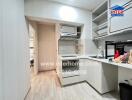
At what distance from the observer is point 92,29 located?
2949mm

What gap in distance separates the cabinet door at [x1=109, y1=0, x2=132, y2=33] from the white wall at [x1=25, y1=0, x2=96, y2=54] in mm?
934

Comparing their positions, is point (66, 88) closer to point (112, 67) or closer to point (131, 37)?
point (112, 67)

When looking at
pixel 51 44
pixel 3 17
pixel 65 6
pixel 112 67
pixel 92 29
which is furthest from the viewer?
pixel 51 44

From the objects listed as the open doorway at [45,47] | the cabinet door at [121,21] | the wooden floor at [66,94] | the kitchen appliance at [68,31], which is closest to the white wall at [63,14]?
the kitchen appliance at [68,31]

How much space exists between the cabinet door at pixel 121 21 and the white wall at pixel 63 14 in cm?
93

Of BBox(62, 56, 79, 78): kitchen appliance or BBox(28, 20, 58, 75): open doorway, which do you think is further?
BBox(28, 20, 58, 75): open doorway

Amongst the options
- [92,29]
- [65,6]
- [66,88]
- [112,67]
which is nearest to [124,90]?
[112,67]

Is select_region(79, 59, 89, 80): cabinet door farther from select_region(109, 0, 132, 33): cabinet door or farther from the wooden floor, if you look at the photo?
select_region(109, 0, 132, 33): cabinet door

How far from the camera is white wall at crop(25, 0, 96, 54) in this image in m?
2.16

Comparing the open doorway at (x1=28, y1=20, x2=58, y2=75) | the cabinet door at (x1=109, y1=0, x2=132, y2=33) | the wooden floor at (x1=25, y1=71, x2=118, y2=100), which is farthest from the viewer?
the open doorway at (x1=28, y1=20, x2=58, y2=75)

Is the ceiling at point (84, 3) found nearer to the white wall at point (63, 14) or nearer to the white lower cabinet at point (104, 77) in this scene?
the white wall at point (63, 14)

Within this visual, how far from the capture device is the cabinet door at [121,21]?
1636mm

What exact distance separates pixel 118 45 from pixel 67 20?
1546 millimetres

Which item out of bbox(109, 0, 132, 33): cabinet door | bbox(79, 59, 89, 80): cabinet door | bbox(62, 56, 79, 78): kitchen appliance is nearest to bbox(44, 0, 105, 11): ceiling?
bbox(109, 0, 132, 33): cabinet door
